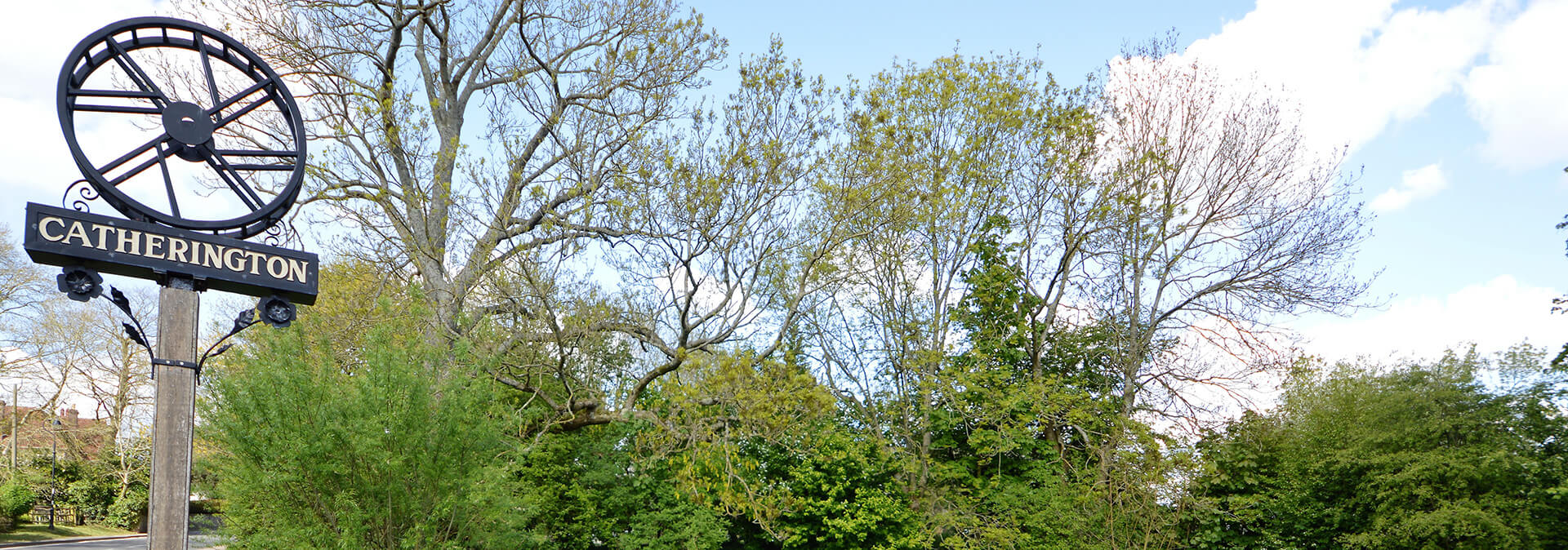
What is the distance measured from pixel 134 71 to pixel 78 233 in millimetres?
1321

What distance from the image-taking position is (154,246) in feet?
21.3

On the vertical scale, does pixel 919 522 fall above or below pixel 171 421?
below

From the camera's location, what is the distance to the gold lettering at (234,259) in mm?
6746

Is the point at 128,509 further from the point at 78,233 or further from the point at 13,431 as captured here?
the point at 78,233

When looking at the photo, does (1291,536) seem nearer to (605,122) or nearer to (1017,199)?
(1017,199)

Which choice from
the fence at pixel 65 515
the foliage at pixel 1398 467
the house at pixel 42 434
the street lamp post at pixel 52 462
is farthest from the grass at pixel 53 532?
the foliage at pixel 1398 467

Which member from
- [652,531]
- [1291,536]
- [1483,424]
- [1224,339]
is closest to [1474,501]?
[1483,424]

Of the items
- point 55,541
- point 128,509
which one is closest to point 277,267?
point 55,541

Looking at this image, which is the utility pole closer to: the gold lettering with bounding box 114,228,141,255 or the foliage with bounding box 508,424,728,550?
the foliage with bounding box 508,424,728,550

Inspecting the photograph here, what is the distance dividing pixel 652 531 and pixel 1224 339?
38.8 feet

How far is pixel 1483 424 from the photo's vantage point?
14.6 metres

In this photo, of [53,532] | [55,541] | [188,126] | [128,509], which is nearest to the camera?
[188,126]

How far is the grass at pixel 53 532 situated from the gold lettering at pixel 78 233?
27.3 m

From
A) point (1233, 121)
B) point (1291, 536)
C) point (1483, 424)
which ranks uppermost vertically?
point (1233, 121)
